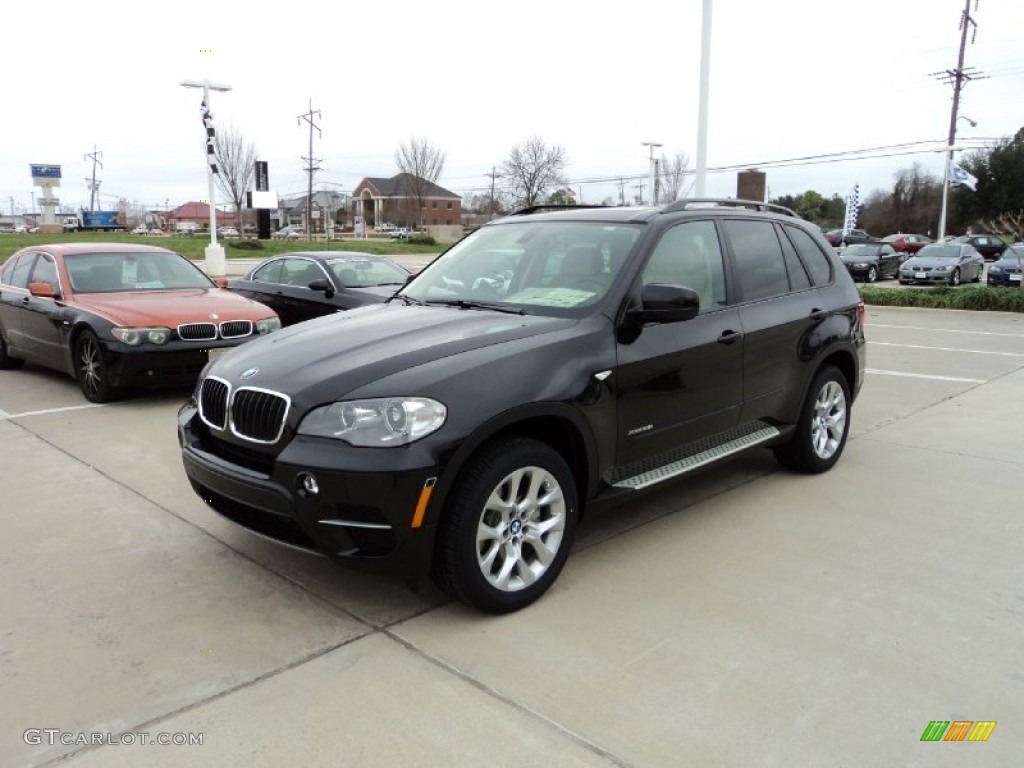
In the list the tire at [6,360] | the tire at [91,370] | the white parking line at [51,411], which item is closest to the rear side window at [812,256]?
the tire at [91,370]

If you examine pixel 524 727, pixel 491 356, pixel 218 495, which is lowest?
pixel 524 727

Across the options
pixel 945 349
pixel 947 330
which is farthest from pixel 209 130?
pixel 945 349

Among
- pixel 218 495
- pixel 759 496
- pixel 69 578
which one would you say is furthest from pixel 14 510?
pixel 759 496

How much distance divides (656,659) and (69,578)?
2.82 metres

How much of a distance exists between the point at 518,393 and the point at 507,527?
58 centimetres

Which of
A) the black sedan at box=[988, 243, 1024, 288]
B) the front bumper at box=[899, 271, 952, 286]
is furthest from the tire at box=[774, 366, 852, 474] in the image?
the front bumper at box=[899, 271, 952, 286]

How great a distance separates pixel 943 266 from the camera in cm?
2638

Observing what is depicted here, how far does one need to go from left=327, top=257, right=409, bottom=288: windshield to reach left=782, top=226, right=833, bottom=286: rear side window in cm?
594

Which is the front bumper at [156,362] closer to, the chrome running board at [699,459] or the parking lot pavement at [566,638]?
the parking lot pavement at [566,638]

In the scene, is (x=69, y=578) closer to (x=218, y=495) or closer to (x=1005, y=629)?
(x=218, y=495)

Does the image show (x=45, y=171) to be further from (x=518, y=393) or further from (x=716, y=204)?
(x=518, y=393)

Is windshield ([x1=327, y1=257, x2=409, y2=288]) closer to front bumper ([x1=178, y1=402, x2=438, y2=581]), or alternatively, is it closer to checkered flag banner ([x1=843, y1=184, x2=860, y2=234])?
front bumper ([x1=178, y1=402, x2=438, y2=581])

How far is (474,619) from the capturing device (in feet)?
11.3

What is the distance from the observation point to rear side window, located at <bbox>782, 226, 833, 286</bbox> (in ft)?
18.1
